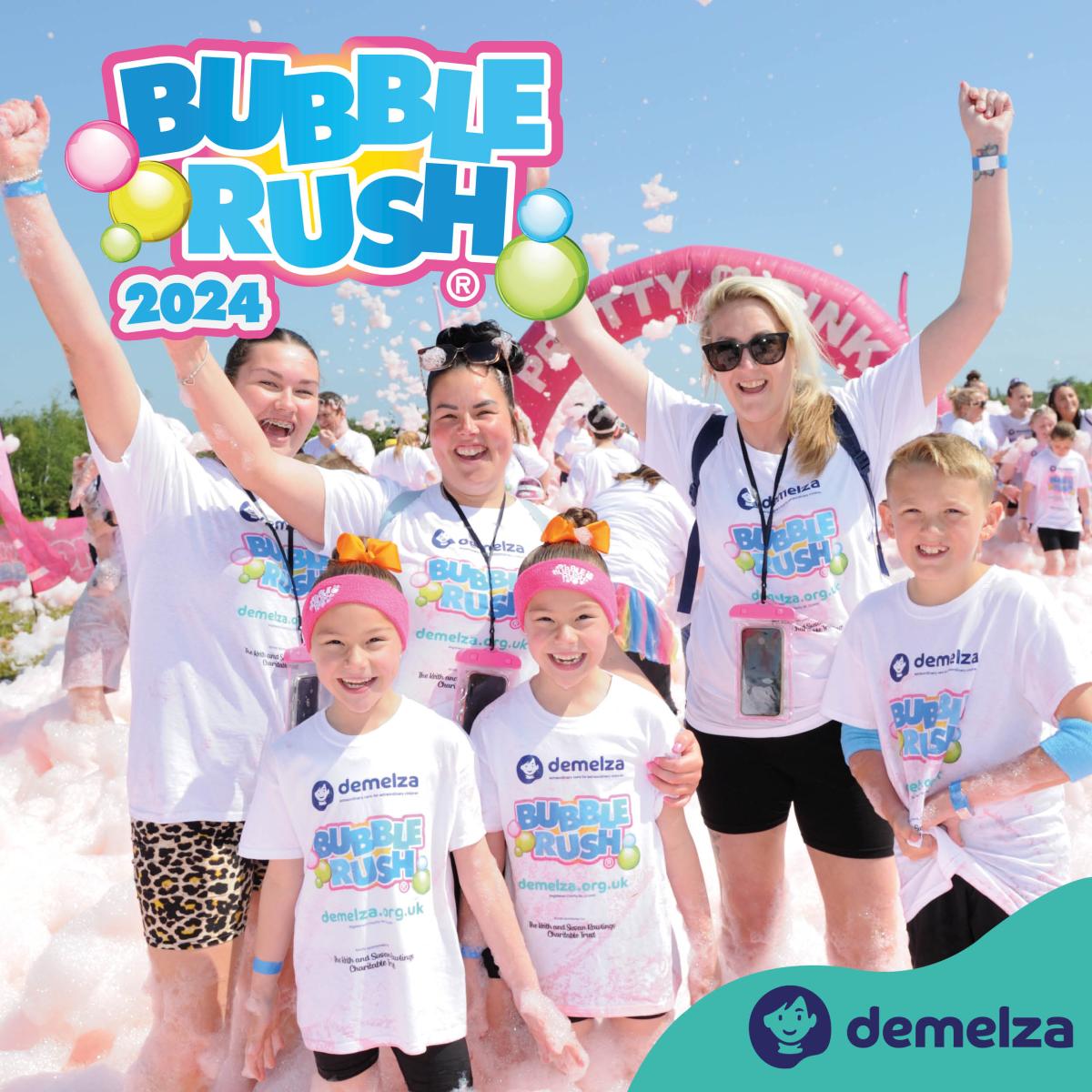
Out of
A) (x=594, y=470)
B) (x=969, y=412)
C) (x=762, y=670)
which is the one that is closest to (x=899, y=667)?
(x=762, y=670)

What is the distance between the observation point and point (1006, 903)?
2.01 metres

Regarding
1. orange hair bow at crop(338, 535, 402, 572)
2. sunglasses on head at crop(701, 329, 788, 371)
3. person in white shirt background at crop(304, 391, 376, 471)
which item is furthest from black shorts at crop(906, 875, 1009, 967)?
person in white shirt background at crop(304, 391, 376, 471)

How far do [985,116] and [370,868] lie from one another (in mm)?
2187

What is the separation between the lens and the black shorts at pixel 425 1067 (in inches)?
79.3

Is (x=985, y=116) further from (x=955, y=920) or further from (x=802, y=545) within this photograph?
(x=955, y=920)

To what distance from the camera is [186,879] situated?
2189 millimetres

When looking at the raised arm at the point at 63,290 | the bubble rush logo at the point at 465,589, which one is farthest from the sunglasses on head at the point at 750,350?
the raised arm at the point at 63,290

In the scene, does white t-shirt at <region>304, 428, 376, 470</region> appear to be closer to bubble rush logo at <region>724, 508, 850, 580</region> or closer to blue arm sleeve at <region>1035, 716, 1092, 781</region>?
bubble rush logo at <region>724, 508, 850, 580</region>

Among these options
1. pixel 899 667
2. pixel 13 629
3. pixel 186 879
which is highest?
pixel 899 667

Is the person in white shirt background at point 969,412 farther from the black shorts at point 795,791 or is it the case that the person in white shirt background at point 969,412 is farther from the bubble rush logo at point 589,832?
the bubble rush logo at point 589,832

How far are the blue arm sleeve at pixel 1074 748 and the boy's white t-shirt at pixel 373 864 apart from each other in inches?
45.4

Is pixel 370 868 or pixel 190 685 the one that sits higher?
pixel 190 685

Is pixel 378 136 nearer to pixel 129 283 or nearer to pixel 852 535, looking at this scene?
pixel 129 283

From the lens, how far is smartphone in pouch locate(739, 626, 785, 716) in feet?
7.70
